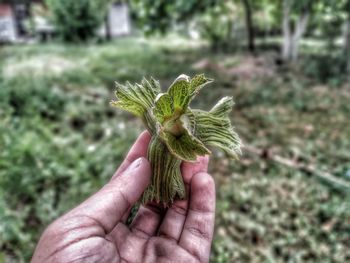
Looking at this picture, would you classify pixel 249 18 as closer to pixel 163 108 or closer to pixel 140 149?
pixel 140 149

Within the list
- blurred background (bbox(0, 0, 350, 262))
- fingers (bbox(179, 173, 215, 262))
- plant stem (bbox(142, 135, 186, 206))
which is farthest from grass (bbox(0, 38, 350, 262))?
plant stem (bbox(142, 135, 186, 206))

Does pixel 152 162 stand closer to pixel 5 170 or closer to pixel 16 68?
pixel 5 170

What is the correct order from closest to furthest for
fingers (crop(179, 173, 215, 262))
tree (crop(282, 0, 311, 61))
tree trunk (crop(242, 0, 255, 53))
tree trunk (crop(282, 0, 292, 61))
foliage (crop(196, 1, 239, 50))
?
fingers (crop(179, 173, 215, 262))
tree (crop(282, 0, 311, 61))
tree trunk (crop(282, 0, 292, 61))
tree trunk (crop(242, 0, 255, 53))
foliage (crop(196, 1, 239, 50))

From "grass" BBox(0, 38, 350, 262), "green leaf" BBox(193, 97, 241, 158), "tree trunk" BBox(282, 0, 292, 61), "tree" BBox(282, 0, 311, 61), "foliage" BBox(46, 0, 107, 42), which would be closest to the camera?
"green leaf" BBox(193, 97, 241, 158)

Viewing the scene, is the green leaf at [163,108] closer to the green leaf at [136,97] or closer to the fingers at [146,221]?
the green leaf at [136,97]

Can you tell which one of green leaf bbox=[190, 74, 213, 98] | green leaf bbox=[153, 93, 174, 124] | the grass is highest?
green leaf bbox=[190, 74, 213, 98]

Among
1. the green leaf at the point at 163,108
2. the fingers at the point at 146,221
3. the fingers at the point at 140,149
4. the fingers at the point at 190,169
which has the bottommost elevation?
the fingers at the point at 146,221

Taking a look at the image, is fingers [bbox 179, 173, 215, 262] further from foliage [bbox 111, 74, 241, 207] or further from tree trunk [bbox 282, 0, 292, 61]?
tree trunk [bbox 282, 0, 292, 61]

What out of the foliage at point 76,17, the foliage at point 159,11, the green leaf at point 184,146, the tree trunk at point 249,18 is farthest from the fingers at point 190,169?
the foliage at point 76,17
